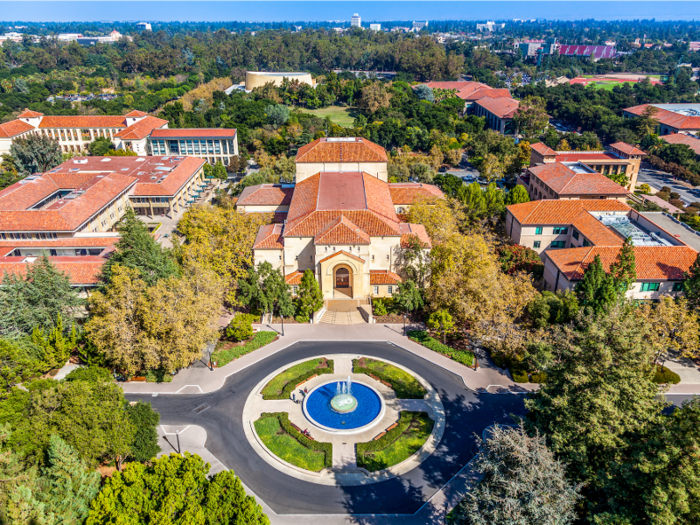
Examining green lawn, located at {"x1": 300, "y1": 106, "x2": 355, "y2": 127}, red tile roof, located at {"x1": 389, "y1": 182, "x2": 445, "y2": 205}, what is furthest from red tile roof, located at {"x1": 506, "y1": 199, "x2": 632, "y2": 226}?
green lawn, located at {"x1": 300, "y1": 106, "x2": 355, "y2": 127}

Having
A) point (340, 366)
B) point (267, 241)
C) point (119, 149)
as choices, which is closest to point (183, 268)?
point (267, 241)

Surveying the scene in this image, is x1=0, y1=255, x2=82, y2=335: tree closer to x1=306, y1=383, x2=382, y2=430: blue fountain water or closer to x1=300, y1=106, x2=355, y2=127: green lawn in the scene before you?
x1=306, y1=383, x2=382, y2=430: blue fountain water

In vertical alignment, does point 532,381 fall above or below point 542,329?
below

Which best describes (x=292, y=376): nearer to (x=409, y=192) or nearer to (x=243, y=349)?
(x=243, y=349)

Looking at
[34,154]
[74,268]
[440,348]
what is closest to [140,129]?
[34,154]

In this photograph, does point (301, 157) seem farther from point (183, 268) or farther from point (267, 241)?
point (183, 268)

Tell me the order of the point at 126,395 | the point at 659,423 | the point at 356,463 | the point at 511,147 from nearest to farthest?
1. the point at 659,423
2. the point at 356,463
3. the point at 126,395
4. the point at 511,147
